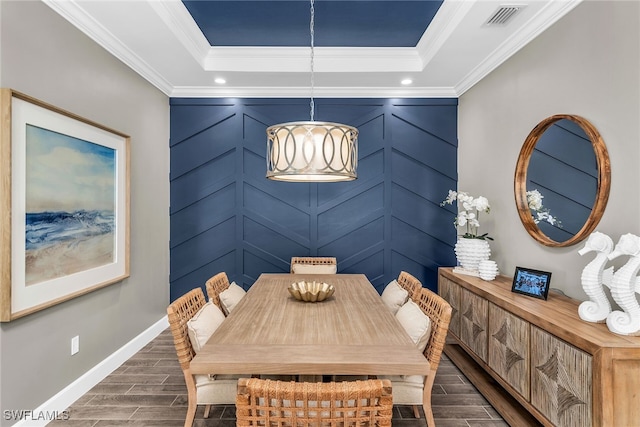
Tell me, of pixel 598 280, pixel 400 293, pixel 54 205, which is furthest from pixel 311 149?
pixel 54 205

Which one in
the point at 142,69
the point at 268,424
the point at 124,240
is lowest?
the point at 268,424

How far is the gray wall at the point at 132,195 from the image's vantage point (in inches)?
76.5

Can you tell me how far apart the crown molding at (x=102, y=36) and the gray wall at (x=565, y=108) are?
10.7 feet

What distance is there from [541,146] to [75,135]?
3.34 metres

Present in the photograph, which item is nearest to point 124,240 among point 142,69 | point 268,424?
point 142,69

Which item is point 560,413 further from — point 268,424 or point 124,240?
point 124,240

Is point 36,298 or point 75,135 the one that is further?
point 75,135

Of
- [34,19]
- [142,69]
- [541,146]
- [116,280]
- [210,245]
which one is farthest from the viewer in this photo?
[210,245]

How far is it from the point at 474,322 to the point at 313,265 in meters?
1.57

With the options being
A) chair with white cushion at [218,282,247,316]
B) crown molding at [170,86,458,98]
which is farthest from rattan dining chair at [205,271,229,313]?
crown molding at [170,86,458,98]

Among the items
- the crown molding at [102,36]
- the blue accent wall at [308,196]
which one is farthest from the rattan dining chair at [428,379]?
the crown molding at [102,36]

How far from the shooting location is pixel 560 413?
173cm

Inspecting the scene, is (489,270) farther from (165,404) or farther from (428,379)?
(165,404)

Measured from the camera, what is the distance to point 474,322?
2664 mm
